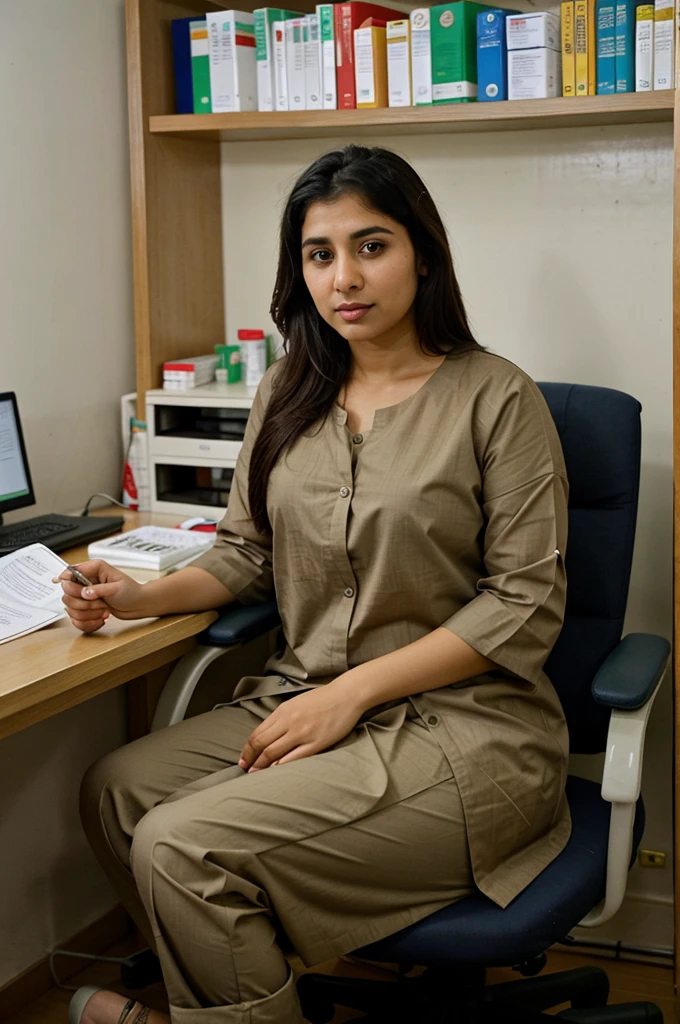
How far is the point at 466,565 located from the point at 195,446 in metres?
0.83

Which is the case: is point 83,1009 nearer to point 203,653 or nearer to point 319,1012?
point 319,1012

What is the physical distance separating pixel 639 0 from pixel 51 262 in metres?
1.18

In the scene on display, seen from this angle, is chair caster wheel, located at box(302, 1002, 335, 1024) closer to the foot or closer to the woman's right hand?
the foot

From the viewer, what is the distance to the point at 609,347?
89.8 inches

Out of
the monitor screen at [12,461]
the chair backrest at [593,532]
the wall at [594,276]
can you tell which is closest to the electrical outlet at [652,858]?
the wall at [594,276]

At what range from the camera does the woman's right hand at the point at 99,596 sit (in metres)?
1.71

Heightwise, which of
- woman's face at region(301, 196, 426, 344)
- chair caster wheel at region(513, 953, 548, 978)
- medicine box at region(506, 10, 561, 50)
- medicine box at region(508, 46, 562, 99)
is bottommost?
chair caster wheel at region(513, 953, 548, 978)

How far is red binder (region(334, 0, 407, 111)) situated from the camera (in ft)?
7.02

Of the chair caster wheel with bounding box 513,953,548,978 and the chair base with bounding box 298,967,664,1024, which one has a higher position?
the chair base with bounding box 298,967,664,1024

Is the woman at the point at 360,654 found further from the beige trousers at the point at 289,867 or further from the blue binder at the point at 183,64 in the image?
the blue binder at the point at 183,64

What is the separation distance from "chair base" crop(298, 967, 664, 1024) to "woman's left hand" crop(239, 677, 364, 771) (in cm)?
47

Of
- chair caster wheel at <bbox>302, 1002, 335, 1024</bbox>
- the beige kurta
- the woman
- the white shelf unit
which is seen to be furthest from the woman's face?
chair caster wheel at <bbox>302, 1002, 335, 1024</bbox>

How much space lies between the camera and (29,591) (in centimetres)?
182

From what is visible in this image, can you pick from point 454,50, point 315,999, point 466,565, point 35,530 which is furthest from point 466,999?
point 454,50
